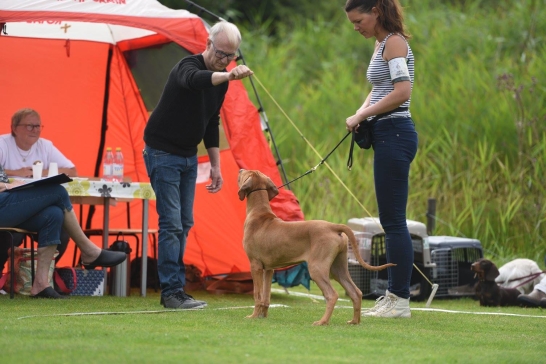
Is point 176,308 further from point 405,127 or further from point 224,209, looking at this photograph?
point 224,209

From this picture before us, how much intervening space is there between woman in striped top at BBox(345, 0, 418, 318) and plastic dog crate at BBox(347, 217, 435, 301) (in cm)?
178

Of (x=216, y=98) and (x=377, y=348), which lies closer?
(x=377, y=348)

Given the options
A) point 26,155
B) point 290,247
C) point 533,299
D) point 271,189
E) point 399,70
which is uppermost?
point 399,70

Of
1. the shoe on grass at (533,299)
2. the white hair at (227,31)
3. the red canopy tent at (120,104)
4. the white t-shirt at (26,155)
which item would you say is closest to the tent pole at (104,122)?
the red canopy tent at (120,104)

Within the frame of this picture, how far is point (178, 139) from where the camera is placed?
5.14m

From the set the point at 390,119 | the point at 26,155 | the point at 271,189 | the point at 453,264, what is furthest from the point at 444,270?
the point at 26,155

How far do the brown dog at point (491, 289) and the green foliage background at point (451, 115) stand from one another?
6.11ft

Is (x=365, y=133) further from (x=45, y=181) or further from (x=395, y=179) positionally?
(x=45, y=181)

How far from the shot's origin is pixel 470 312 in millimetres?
5855

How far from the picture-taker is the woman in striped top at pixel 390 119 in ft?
15.9

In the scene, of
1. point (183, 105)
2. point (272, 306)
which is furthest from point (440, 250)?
point (183, 105)

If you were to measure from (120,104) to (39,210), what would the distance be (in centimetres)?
223

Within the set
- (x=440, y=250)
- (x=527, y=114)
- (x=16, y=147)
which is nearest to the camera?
(x=16, y=147)

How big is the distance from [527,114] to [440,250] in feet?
10.7
